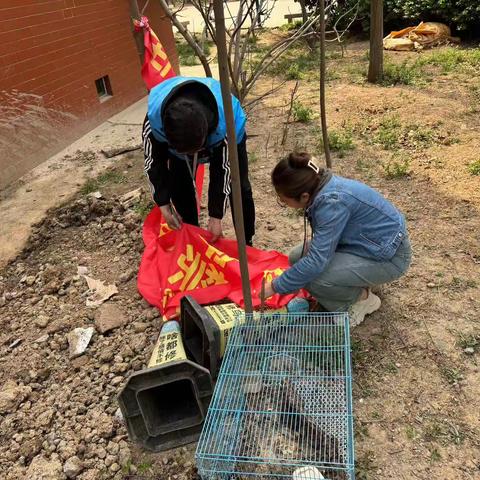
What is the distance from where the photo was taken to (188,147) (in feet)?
7.20

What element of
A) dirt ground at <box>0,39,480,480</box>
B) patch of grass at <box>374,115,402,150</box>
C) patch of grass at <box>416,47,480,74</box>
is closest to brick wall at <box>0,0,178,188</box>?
dirt ground at <box>0,39,480,480</box>

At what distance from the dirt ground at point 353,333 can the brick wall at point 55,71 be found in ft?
3.83

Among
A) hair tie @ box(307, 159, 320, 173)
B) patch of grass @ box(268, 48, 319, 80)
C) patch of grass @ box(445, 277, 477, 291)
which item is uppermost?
hair tie @ box(307, 159, 320, 173)

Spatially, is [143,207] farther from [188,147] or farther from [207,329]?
[207,329]

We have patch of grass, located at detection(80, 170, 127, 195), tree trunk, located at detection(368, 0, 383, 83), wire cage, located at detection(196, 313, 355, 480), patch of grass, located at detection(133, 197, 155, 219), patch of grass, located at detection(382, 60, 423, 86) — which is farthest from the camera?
patch of grass, located at detection(382, 60, 423, 86)

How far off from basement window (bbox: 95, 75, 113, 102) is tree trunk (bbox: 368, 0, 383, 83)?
152 inches

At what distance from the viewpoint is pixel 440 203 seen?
12.5ft

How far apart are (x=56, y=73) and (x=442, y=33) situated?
774 cm

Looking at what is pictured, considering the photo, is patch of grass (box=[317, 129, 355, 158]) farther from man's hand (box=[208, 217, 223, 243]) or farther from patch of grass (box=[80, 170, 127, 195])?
man's hand (box=[208, 217, 223, 243])

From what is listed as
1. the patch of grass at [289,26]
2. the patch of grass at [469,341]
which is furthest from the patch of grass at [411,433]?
the patch of grass at [289,26]

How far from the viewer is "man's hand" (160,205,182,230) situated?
2.96m

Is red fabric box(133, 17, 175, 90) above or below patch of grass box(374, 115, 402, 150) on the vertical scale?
above

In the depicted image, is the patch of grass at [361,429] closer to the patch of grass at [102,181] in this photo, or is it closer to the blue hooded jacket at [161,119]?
the blue hooded jacket at [161,119]

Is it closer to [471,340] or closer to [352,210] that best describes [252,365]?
[352,210]
